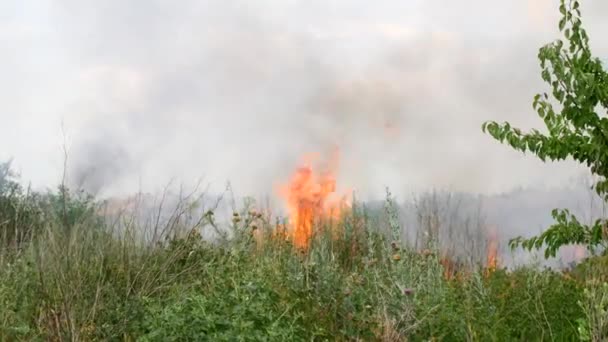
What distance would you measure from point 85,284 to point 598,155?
4562 millimetres

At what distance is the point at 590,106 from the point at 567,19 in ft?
2.80

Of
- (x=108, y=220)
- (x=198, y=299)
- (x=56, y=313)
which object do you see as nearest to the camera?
(x=198, y=299)

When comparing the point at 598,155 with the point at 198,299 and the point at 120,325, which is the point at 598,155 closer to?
the point at 198,299

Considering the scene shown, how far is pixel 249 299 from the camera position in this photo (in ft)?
18.2

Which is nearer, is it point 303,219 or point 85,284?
point 85,284

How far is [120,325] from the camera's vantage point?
6336mm

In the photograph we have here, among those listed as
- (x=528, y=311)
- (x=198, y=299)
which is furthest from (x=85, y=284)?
(x=528, y=311)

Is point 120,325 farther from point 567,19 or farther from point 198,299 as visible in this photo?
point 567,19

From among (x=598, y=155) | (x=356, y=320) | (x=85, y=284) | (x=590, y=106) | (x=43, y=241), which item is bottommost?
(x=356, y=320)

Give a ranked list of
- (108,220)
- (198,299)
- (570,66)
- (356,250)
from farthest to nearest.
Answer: (356,250)
(108,220)
(570,66)
(198,299)

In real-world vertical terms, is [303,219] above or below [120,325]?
above

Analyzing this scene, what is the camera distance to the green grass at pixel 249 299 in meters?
5.52

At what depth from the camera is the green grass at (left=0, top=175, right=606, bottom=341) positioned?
552cm

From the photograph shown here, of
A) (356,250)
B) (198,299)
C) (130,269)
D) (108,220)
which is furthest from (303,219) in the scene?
(198,299)
